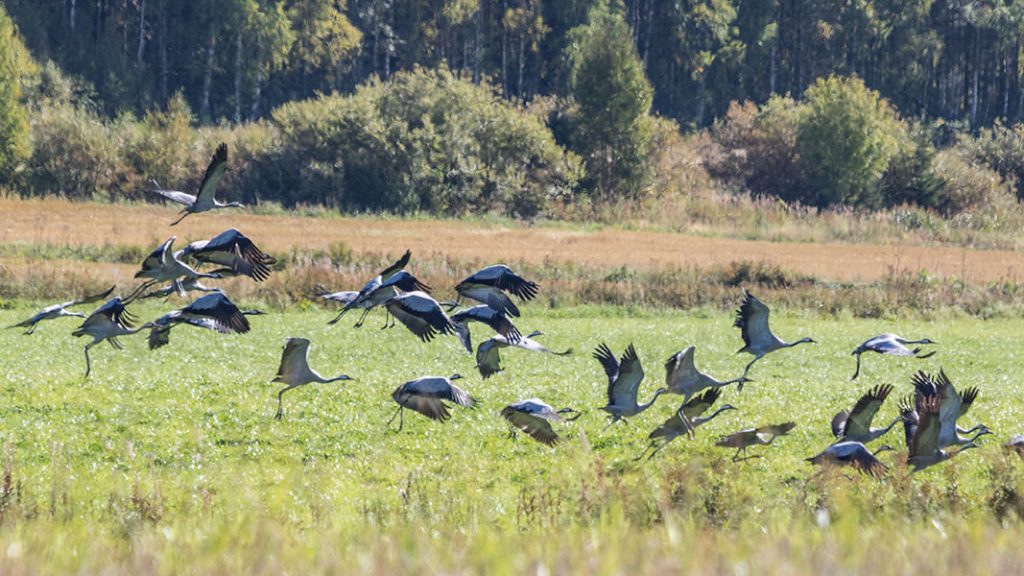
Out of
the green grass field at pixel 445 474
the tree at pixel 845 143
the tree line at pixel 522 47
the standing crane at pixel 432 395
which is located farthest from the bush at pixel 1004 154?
the standing crane at pixel 432 395

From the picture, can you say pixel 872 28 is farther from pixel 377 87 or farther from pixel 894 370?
pixel 894 370

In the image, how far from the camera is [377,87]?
A: 67312 millimetres

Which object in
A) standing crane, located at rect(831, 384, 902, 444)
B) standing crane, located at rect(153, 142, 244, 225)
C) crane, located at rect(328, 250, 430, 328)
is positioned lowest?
standing crane, located at rect(831, 384, 902, 444)

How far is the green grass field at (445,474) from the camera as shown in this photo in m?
6.50

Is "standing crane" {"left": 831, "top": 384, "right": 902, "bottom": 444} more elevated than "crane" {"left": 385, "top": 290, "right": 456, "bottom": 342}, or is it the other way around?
"crane" {"left": 385, "top": 290, "right": 456, "bottom": 342}

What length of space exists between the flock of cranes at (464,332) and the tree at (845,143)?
60866mm

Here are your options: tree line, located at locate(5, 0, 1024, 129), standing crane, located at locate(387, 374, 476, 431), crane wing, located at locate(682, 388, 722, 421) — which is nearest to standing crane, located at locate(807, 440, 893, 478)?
crane wing, located at locate(682, 388, 722, 421)

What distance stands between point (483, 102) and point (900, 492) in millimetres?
56696

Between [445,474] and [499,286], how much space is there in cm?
525

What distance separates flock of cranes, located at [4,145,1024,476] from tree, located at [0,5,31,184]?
53.9 meters

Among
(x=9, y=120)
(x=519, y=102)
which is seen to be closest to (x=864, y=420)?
(x=9, y=120)

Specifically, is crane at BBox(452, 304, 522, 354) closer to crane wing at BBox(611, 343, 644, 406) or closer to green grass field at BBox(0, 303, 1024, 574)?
crane wing at BBox(611, 343, 644, 406)

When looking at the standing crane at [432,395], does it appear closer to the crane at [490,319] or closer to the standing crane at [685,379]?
the crane at [490,319]

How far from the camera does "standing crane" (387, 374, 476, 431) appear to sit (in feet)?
34.4
